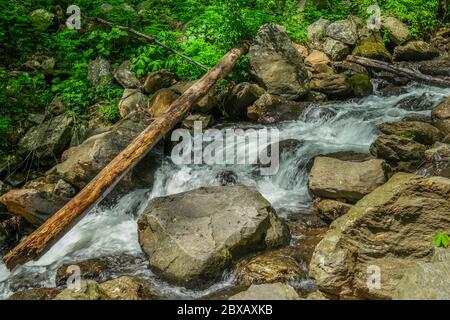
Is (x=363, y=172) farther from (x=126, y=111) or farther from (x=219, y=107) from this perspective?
(x=126, y=111)

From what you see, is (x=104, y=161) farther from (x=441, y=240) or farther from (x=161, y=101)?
(x=441, y=240)

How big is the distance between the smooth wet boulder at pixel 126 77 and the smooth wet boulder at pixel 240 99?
221 centimetres

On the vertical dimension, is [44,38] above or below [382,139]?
above

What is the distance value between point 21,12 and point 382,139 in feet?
32.1

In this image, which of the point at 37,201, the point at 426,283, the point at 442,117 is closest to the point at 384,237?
the point at 426,283

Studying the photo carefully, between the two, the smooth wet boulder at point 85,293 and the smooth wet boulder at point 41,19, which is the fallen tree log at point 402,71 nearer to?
the smooth wet boulder at point 41,19

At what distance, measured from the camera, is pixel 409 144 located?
19.0 ft

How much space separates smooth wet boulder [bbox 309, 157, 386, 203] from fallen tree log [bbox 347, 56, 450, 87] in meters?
4.77

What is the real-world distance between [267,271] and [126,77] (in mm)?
6221

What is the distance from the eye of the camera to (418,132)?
616cm

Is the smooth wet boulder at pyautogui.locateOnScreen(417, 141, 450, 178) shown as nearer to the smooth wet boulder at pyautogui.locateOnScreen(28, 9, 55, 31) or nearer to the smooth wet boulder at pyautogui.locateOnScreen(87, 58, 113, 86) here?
the smooth wet boulder at pyautogui.locateOnScreen(87, 58, 113, 86)

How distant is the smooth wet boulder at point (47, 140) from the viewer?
6.98 metres
